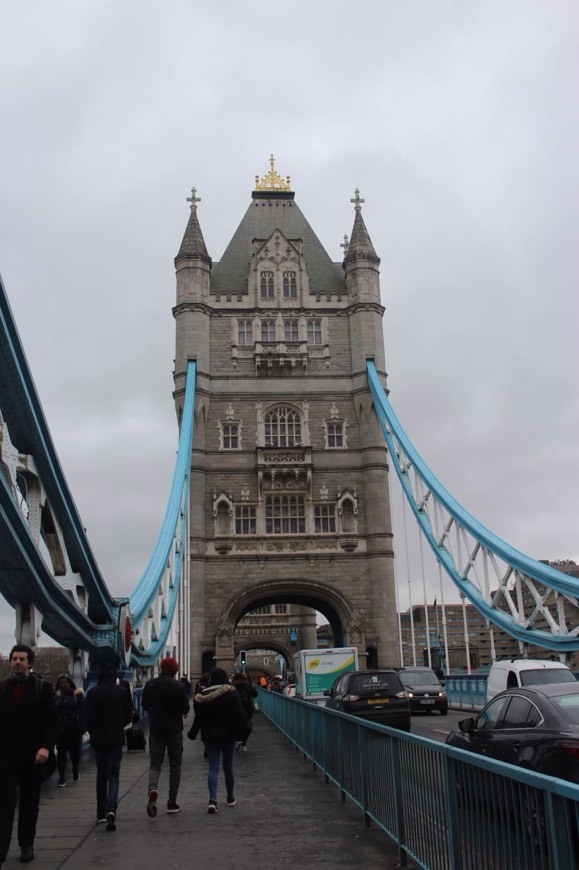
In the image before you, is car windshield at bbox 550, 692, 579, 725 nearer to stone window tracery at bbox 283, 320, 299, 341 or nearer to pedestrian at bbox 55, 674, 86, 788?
pedestrian at bbox 55, 674, 86, 788

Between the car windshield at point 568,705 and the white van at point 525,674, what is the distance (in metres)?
6.98

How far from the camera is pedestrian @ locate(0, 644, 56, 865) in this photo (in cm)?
588

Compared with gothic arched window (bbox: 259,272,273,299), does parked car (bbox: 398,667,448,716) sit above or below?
below

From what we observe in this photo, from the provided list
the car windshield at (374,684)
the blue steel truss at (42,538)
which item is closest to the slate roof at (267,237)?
the blue steel truss at (42,538)

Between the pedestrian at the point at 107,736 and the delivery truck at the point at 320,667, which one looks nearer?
the pedestrian at the point at 107,736

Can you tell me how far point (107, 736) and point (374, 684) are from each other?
816cm

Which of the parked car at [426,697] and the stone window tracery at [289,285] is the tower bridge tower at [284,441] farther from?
the parked car at [426,697]

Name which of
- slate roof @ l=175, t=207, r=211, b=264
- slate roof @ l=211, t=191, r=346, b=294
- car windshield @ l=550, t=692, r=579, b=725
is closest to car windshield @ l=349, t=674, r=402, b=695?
car windshield @ l=550, t=692, r=579, b=725

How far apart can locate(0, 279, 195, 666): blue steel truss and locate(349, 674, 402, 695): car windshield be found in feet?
14.4

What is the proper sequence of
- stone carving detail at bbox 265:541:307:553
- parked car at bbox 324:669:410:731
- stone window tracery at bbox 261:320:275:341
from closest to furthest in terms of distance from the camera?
parked car at bbox 324:669:410:731
stone carving detail at bbox 265:541:307:553
stone window tracery at bbox 261:320:275:341

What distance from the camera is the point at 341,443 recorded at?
130 ft

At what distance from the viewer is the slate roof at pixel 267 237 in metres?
43.8

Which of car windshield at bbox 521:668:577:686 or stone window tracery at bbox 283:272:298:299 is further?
stone window tracery at bbox 283:272:298:299

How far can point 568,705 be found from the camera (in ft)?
21.8
